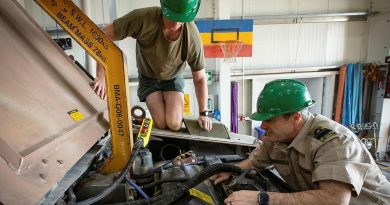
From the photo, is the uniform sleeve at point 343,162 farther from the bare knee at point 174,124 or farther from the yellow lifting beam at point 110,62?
the bare knee at point 174,124

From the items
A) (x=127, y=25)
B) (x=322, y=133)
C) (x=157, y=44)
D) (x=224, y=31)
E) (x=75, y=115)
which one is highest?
(x=224, y=31)

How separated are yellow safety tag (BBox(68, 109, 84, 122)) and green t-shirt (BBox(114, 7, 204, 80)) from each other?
830 mm

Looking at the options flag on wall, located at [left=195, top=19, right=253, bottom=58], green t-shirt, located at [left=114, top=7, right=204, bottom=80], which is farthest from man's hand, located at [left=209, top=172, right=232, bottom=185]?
flag on wall, located at [left=195, top=19, right=253, bottom=58]

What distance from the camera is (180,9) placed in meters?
1.47

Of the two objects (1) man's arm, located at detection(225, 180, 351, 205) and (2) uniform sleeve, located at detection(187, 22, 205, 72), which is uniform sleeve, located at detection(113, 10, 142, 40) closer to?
(2) uniform sleeve, located at detection(187, 22, 205, 72)

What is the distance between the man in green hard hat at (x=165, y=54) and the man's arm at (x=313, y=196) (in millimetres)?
953

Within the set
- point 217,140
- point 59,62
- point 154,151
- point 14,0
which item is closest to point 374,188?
point 217,140

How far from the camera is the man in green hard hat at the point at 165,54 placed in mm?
1568

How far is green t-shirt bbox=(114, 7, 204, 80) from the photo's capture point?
1.82 meters

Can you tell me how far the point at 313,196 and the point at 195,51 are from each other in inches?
53.2

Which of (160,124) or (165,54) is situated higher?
(165,54)

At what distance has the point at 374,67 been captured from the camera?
180 inches

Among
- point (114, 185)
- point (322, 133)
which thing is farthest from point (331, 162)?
point (114, 185)

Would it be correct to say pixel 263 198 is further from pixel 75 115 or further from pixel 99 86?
pixel 99 86
